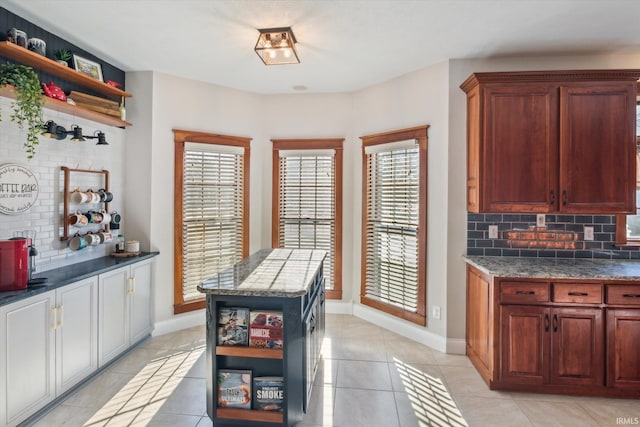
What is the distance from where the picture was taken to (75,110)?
10.1 ft

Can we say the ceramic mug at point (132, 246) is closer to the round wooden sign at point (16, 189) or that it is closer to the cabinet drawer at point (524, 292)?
the round wooden sign at point (16, 189)

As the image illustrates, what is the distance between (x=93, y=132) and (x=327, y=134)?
2.62 meters

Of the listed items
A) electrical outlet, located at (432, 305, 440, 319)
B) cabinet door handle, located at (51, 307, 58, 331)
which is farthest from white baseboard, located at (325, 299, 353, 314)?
cabinet door handle, located at (51, 307, 58, 331)

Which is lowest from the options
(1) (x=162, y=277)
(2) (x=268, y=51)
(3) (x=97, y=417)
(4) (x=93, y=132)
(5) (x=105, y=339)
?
(3) (x=97, y=417)

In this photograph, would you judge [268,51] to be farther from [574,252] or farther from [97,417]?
[574,252]

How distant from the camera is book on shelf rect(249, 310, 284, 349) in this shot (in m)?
2.19

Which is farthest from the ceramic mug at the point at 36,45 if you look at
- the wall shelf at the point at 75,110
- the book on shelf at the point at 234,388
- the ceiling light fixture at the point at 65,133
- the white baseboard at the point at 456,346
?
A: the white baseboard at the point at 456,346

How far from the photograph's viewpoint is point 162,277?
401 cm

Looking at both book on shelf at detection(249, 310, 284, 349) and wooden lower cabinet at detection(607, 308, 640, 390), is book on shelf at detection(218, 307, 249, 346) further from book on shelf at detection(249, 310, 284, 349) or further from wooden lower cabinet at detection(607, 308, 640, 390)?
wooden lower cabinet at detection(607, 308, 640, 390)

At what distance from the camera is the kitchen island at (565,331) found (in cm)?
270

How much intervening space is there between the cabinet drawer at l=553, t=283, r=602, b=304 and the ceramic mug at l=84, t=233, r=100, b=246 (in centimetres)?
403

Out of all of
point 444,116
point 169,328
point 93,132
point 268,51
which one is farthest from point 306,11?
point 169,328

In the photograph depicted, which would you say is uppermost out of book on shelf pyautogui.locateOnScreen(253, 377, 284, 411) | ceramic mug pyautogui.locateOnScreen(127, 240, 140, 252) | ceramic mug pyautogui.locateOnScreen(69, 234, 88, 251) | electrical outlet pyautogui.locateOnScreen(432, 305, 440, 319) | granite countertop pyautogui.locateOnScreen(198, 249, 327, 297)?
ceramic mug pyautogui.locateOnScreen(69, 234, 88, 251)

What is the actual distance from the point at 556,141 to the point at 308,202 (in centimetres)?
277
